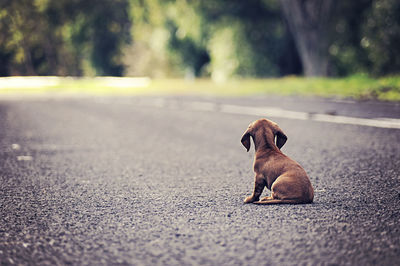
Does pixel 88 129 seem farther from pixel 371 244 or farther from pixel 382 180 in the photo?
pixel 371 244

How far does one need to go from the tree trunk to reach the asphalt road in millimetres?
13471

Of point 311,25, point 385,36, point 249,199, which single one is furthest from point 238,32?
point 249,199

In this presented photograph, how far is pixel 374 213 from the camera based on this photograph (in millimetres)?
3496

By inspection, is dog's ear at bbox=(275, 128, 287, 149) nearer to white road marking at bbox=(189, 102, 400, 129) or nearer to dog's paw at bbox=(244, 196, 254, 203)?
dog's paw at bbox=(244, 196, 254, 203)

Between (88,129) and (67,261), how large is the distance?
720 centimetres

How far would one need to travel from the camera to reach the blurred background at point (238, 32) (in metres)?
20.5

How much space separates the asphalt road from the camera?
2.79m

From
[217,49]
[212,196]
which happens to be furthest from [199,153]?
[217,49]

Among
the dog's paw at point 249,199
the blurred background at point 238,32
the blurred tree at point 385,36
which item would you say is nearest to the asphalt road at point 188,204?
the dog's paw at point 249,199

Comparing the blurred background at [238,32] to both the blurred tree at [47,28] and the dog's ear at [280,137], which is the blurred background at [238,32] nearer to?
the blurred tree at [47,28]

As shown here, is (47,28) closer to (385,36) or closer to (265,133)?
(385,36)

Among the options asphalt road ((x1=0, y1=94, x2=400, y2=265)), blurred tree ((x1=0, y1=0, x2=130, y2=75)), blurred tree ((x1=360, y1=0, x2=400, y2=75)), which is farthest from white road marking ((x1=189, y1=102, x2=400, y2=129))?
blurred tree ((x1=0, y1=0, x2=130, y2=75))

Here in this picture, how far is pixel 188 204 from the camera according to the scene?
386 cm

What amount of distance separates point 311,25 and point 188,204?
1852 cm
